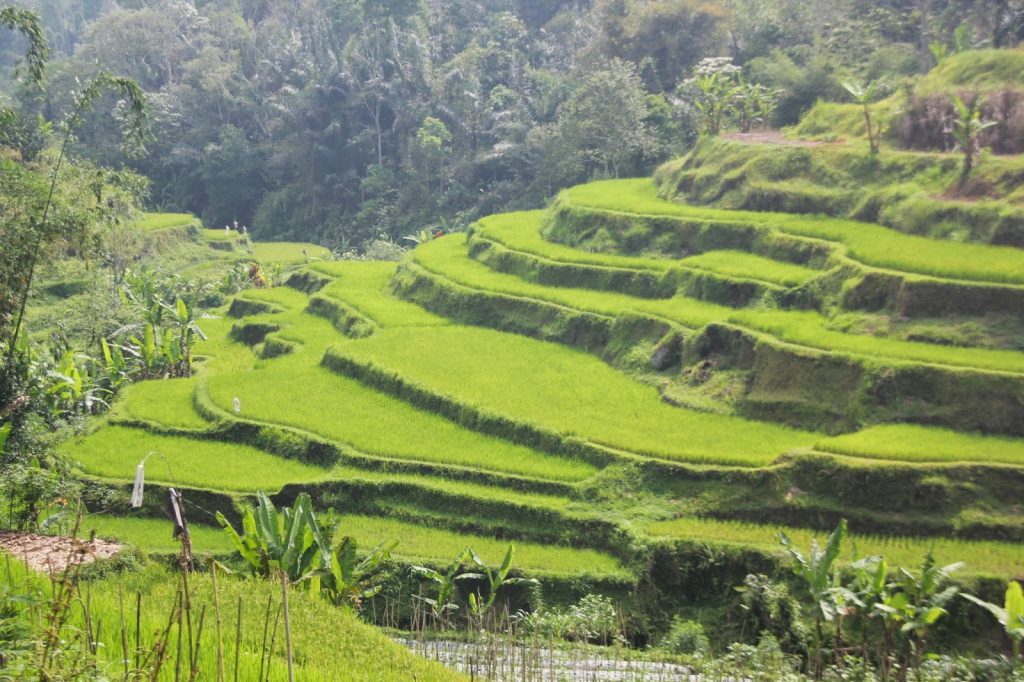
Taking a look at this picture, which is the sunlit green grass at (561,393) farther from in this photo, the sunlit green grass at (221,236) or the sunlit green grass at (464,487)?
the sunlit green grass at (221,236)

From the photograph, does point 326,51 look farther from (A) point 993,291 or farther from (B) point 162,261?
(A) point 993,291

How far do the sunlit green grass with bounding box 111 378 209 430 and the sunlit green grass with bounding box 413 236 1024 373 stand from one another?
18.4ft

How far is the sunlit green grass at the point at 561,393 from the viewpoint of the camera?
12.2 m

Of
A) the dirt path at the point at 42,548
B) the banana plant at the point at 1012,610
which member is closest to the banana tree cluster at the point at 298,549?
the dirt path at the point at 42,548

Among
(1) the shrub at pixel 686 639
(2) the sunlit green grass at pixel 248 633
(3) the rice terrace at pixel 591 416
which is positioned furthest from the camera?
(1) the shrub at pixel 686 639

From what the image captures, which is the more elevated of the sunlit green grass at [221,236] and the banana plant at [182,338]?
the sunlit green grass at [221,236]

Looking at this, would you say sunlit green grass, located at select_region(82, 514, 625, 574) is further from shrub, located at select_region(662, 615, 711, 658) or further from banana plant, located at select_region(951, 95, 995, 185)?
banana plant, located at select_region(951, 95, 995, 185)

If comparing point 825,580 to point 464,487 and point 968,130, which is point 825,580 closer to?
point 464,487

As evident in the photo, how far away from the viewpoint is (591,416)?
44.2ft

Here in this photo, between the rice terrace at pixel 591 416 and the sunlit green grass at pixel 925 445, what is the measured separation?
0.18 feet

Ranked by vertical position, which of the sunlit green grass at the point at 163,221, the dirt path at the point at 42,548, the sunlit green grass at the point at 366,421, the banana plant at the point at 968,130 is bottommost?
the dirt path at the point at 42,548

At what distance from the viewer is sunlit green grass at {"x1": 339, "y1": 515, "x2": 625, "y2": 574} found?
10867mm

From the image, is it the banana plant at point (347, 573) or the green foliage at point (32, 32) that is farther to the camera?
the green foliage at point (32, 32)

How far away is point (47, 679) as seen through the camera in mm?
4277
